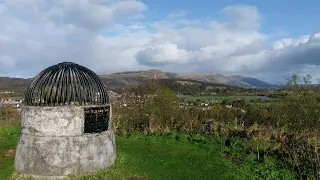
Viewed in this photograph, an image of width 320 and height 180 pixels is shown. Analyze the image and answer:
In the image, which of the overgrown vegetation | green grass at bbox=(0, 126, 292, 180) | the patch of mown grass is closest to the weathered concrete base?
green grass at bbox=(0, 126, 292, 180)

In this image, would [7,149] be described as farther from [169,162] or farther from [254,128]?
[254,128]

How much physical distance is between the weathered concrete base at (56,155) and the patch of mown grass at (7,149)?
0.57 metres

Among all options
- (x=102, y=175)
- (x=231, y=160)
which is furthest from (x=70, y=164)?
(x=231, y=160)

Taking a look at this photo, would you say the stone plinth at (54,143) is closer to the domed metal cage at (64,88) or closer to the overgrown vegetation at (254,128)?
the domed metal cage at (64,88)

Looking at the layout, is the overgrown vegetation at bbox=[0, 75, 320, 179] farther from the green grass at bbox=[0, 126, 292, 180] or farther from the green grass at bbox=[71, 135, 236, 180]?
the green grass at bbox=[71, 135, 236, 180]

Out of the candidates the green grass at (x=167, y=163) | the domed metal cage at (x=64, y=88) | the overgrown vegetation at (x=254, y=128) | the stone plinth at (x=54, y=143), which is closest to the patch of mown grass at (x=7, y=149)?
the stone plinth at (x=54, y=143)

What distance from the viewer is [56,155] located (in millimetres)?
11188

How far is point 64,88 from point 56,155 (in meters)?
2.44

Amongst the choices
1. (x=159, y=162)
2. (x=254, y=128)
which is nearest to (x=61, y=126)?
(x=159, y=162)

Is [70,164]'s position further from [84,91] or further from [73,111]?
[84,91]

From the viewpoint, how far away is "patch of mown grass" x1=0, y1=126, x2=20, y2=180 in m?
12.0

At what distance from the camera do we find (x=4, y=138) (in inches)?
734

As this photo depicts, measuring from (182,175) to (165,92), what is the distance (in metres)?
12.2

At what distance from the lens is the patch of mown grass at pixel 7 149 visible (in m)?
12.0
